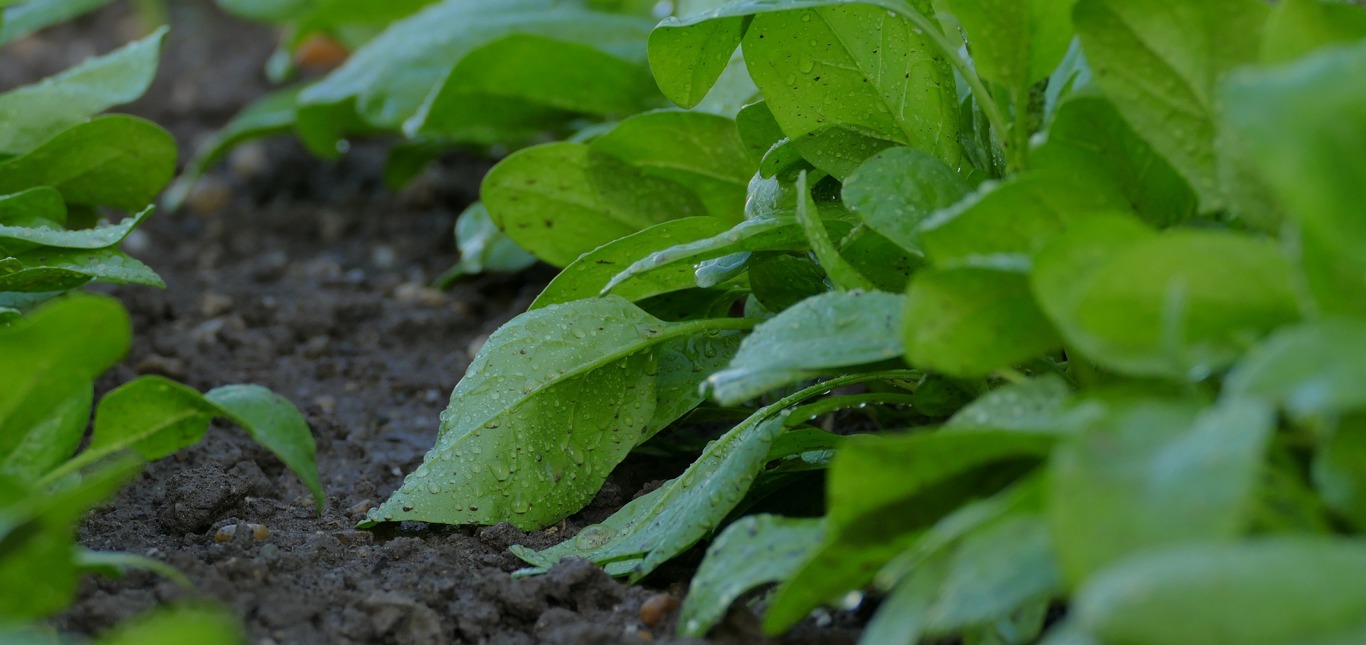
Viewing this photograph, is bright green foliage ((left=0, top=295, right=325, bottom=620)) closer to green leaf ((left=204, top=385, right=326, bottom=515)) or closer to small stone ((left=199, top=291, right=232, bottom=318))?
green leaf ((left=204, top=385, right=326, bottom=515))

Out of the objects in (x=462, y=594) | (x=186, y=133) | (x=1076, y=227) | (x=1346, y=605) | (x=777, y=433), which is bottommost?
(x=186, y=133)

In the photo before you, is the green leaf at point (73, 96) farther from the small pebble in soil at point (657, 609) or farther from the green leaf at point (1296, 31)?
the green leaf at point (1296, 31)

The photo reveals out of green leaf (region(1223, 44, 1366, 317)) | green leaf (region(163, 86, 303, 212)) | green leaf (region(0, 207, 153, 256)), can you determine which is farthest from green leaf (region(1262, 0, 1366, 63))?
green leaf (region(163, 86, 303, 212))

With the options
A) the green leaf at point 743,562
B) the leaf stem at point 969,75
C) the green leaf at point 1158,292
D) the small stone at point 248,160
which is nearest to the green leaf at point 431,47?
the small stone at point 248,160

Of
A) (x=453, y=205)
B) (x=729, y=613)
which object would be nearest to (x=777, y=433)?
(x=729, y=613)

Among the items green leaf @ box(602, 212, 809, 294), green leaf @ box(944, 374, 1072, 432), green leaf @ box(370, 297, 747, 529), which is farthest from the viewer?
green leaf @ box(370, 297, 747, 529)

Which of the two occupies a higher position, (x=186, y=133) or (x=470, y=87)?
(x=470, y=87)

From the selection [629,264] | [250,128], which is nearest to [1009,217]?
[629,264]

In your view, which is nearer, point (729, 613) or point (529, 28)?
point (729, 613)

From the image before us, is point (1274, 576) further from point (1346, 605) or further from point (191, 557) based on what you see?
point (191, 557)

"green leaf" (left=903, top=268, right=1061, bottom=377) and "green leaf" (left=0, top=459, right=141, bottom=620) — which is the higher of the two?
"green leaf" (left=903, top=268, right=1061, bottom=377)
